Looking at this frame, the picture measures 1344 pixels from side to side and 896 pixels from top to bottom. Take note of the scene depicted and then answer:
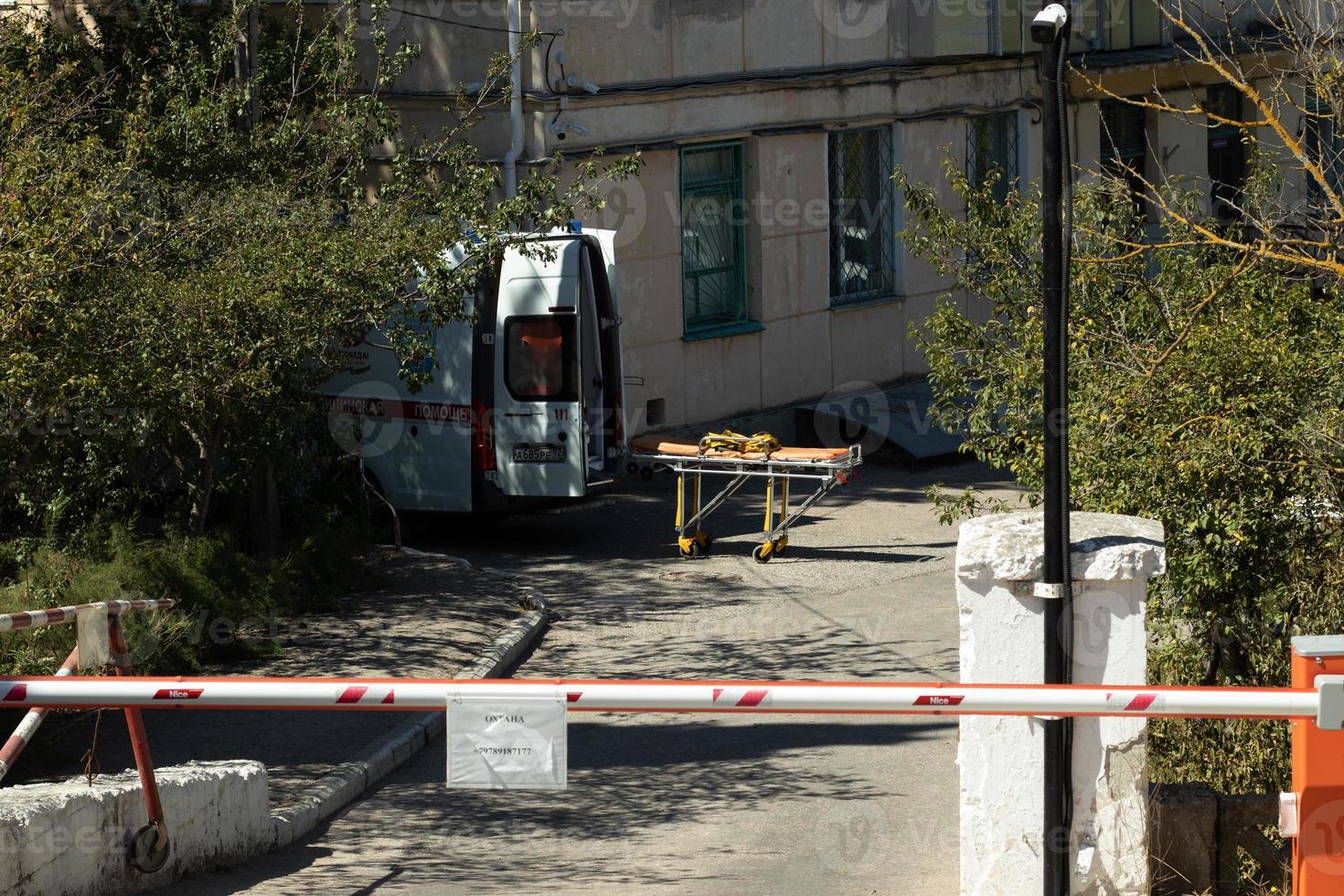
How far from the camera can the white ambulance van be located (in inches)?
557

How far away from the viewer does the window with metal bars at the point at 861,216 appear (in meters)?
20.4

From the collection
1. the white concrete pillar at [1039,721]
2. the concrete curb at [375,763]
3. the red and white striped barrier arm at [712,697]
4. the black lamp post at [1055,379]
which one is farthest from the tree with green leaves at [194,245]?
the black lamp post at [1055,379]

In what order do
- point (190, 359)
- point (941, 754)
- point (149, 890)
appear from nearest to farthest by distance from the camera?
point (149, 890) < point (941, 754) < point (190, 359)

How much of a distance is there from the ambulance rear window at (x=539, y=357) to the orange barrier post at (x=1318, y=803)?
9.52 m

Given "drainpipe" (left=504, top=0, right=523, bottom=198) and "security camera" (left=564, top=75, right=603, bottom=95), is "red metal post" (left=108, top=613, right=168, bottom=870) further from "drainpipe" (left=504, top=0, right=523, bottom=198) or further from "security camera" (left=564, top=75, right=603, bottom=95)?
"security camera" (left=564, top=75, right=603, bottom=95)

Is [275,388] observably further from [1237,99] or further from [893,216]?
[1237,99]

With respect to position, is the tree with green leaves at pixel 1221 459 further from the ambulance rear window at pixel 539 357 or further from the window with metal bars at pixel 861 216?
the window with metal bars at pixel 861 216

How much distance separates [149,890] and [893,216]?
15763 mm

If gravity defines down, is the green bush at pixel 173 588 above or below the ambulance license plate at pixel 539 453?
below

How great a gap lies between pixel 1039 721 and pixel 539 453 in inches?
349

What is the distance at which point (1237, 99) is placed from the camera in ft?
88.4

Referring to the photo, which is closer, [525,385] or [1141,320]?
[1141,320]

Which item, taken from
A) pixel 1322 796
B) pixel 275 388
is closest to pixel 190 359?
pixel 275 388

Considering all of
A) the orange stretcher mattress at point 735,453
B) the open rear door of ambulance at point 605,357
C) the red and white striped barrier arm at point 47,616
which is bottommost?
the red and white striped barrier arm at point 47,616
